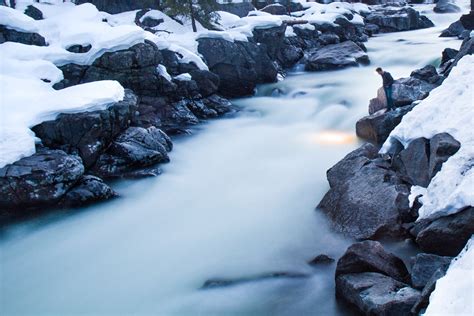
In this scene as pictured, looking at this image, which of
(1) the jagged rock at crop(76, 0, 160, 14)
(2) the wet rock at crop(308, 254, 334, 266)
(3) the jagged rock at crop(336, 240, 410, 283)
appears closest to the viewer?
(3) the jagged rock at crop(336, 240, 410, 283)

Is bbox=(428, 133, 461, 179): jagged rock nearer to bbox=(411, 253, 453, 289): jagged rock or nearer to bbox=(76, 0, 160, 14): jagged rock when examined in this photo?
bbox=(411, 253, 453, 289): jagged rock

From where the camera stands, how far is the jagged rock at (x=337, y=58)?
22688 millimetres

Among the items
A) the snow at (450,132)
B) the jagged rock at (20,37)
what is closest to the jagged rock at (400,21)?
the snow at (450,132)

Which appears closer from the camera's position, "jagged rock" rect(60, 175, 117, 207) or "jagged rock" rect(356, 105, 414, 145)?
"jagged rock" rect(60, 175, 117, 207)

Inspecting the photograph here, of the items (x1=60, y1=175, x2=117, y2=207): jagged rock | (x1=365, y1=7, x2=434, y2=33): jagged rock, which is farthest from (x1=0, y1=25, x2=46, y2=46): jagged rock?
(x1=365, y1=7, x2=434, y2=33): jagged rock

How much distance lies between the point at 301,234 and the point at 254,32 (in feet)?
53.8

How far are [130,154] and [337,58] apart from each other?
15241 mm

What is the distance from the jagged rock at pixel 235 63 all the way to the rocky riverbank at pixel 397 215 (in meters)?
9.31

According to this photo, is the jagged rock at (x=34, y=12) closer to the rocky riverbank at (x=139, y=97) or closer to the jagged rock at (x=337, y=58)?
the rocky riverbank at (x=139, y=97)

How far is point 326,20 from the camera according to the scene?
29016 mm

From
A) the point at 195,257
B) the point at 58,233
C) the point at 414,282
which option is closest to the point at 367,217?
the point at 414,282

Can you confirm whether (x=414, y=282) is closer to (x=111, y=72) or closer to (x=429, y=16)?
(x=111, y=72)

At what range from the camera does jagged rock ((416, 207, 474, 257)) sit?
607 cm

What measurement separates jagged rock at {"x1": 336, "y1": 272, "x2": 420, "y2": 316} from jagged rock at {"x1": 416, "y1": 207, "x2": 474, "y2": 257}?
1.15 metres
